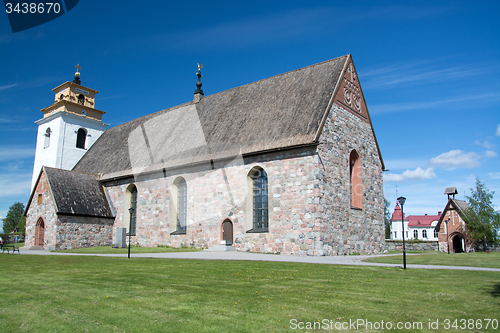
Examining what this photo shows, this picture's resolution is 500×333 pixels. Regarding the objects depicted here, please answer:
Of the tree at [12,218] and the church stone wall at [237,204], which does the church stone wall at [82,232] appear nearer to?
the church stone wall at [237,204]

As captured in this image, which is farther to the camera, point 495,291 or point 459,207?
point 459,207

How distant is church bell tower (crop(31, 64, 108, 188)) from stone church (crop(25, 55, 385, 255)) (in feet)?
26.1

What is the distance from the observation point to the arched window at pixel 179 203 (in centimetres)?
2503

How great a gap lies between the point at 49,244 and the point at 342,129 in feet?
70.0

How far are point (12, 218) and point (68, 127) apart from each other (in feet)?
226

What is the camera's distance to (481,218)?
3984cm

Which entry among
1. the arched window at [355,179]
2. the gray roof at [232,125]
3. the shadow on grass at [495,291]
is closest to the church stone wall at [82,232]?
the gray roof at [232,125]

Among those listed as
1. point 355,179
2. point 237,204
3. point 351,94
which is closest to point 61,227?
point 237,204

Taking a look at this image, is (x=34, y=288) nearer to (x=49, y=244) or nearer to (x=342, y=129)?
(x=342, y=129)

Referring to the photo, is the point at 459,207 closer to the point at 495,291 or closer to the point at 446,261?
the point at 446,261

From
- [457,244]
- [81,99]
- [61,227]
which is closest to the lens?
[61,227]

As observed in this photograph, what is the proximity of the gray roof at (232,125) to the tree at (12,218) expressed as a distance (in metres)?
72.8

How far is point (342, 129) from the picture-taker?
21.4m

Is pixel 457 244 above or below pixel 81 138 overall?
below
